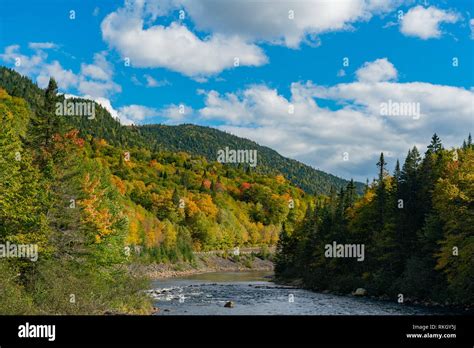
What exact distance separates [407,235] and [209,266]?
79.7 meters

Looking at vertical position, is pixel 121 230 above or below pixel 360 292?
above

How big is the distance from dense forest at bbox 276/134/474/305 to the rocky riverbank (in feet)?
92.8

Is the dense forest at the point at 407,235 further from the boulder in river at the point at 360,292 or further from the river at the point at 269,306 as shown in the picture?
the river at the point at 269,306

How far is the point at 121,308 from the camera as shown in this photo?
131 ft

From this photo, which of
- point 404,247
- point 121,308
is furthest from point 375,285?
A: point 121,308

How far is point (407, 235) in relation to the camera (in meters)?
64.2

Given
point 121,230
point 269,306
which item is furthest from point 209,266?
point 121,230

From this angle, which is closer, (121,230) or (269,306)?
(121,230)

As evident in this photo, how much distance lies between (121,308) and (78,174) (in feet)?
36.1

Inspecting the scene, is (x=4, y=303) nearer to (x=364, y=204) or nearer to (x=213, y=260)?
(x=364, y=204)

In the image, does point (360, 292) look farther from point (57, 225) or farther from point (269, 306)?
point (57, 225)

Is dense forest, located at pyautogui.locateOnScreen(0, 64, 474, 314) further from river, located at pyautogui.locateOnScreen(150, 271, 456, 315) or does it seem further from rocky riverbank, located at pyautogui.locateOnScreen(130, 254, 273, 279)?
rocky riverbank, located at pyautogui.locateOnScreen(130, 254, 273, 279)

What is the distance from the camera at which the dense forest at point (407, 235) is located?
4912 centimetres

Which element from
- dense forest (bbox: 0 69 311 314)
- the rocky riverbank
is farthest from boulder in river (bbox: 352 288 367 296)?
the rocky riverbank
